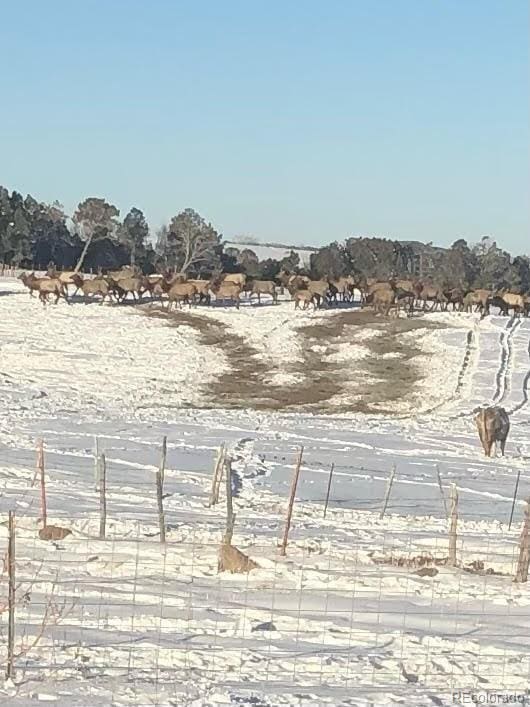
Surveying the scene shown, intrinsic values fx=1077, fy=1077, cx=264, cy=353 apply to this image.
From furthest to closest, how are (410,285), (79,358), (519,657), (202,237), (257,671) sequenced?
(202,237)
(410,285)
(79,358)
(519,657)
(257,671)

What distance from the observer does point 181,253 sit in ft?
349

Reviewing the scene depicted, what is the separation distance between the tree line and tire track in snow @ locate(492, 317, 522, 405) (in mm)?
28574

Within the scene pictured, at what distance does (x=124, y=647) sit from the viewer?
31.0 ft

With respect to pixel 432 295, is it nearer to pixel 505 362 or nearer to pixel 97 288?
pixel 97 288

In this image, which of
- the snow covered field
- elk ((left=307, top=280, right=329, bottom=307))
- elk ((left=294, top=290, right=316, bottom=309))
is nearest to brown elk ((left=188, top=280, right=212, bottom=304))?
elk ((left=294, top=290, right=316, bottom=309))

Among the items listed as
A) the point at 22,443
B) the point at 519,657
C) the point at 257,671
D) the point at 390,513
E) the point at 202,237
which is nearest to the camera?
the point at 257,671

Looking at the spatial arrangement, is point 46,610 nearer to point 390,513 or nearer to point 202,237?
point 390,513

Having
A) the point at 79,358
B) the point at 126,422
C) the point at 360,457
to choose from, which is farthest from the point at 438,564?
the point at 79,358

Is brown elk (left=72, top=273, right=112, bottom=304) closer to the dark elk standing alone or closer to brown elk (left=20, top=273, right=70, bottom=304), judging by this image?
brown elk (left=20, top=273, right=70, bottom=304)

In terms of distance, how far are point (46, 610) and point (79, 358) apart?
33.6m

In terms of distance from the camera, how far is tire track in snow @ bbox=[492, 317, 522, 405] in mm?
38438

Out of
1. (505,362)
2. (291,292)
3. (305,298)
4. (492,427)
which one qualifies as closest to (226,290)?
(291,292)

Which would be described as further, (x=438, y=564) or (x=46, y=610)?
(x=438, y=564)

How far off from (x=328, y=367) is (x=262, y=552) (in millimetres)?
Answer: 29647
